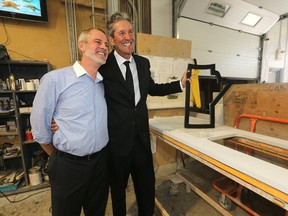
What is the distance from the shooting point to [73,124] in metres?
1.02

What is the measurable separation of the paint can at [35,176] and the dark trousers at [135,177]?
4.74ft

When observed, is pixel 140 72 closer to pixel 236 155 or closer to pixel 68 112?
pixel 68 112

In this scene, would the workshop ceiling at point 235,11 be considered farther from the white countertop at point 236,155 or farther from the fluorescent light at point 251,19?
the white countertop at point 236,155

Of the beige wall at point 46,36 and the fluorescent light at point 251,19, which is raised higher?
the fluorescent light at point 251,19

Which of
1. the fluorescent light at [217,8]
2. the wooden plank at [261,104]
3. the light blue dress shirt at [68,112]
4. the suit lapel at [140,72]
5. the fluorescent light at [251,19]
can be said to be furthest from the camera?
the fluorescent light at [251,19]

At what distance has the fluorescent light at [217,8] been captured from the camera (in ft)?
9.11

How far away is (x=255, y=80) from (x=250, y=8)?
1607mm

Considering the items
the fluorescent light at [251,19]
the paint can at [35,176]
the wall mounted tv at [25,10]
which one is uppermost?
the fluorescent light at [251,19]

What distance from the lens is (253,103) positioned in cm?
181

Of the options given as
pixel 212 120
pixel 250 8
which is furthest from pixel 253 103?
pixel 250 8

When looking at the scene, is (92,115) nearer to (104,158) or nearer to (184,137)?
(104,158)

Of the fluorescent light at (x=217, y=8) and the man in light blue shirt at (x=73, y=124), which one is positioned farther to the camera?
the fluorescent light at (x=217, y=8)

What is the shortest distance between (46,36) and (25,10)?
0.36 metres

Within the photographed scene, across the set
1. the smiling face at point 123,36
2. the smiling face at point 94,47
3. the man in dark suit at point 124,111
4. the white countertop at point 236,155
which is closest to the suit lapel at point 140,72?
the man in dark suit at point 124,111
